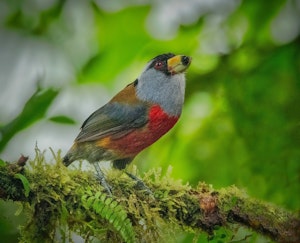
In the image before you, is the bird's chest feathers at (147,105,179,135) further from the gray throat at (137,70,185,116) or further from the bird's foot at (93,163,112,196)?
the bird's foot at (93,163,112,196)

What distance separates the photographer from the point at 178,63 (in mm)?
1121

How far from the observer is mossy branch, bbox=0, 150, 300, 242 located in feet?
3.06

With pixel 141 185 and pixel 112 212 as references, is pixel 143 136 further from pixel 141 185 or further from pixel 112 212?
pixel 112 212

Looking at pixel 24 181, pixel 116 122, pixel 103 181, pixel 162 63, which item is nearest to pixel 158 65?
pixel 162 63

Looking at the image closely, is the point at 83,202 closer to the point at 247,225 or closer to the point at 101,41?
the point at 247,225

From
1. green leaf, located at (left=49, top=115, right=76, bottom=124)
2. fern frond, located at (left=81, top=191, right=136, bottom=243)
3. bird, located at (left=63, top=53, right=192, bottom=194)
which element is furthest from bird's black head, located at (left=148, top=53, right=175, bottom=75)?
fern frond, located at (left=81, top=191, right=136, bottom=243)

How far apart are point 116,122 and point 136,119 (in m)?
0.03

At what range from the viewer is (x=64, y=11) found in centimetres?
137

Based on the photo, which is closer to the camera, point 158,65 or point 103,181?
point 103,181

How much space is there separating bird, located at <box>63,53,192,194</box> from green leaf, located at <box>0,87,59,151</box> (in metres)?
0.07

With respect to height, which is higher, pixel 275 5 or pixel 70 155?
pixel 275 5

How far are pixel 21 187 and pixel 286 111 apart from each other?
20.8 inches

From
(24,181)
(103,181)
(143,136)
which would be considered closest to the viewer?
(24,181)

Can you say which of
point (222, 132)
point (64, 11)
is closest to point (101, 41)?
point (64, 11)
